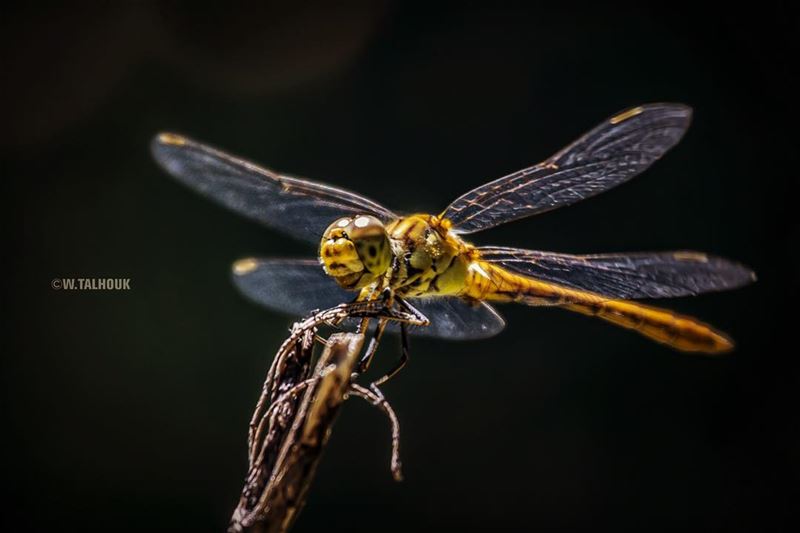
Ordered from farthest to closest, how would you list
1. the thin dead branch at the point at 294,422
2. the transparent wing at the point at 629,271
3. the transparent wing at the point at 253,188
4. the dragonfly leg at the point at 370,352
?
the transparent wing at the point at 253,188, the transparent wing at the point at 629,271, the dragonfly leg at the point at 370,352, the thin dead branch at the point at 294,422

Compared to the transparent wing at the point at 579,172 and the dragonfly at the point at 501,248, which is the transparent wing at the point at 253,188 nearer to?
the dragonfly at the point at 501,248

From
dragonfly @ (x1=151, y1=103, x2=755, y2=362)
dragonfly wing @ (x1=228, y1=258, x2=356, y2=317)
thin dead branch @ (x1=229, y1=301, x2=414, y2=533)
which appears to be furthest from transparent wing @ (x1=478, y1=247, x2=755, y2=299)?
thin dead branch @ (x1=229, y1=301, x2=414, y2=533)

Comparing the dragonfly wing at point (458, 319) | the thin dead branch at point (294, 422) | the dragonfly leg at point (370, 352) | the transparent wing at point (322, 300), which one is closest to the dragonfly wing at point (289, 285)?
the transparent wing at point (322, 300)

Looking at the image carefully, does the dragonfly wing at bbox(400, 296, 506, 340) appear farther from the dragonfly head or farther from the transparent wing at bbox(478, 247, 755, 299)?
the dragonfly head

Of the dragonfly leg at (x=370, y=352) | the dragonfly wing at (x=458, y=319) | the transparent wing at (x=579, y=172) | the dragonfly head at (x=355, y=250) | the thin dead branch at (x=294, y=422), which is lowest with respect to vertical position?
the thin dead branch at (x=294, y=422)

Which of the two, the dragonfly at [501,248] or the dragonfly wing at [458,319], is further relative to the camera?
the dragonfly wing at [458,319]

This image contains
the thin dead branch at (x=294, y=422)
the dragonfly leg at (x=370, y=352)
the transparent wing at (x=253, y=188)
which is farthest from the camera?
the transparent wing at (x=253, y=188)

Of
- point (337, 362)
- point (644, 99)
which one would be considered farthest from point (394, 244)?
point (644, 99)

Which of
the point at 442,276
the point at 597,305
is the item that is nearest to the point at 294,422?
the point at 442,276
